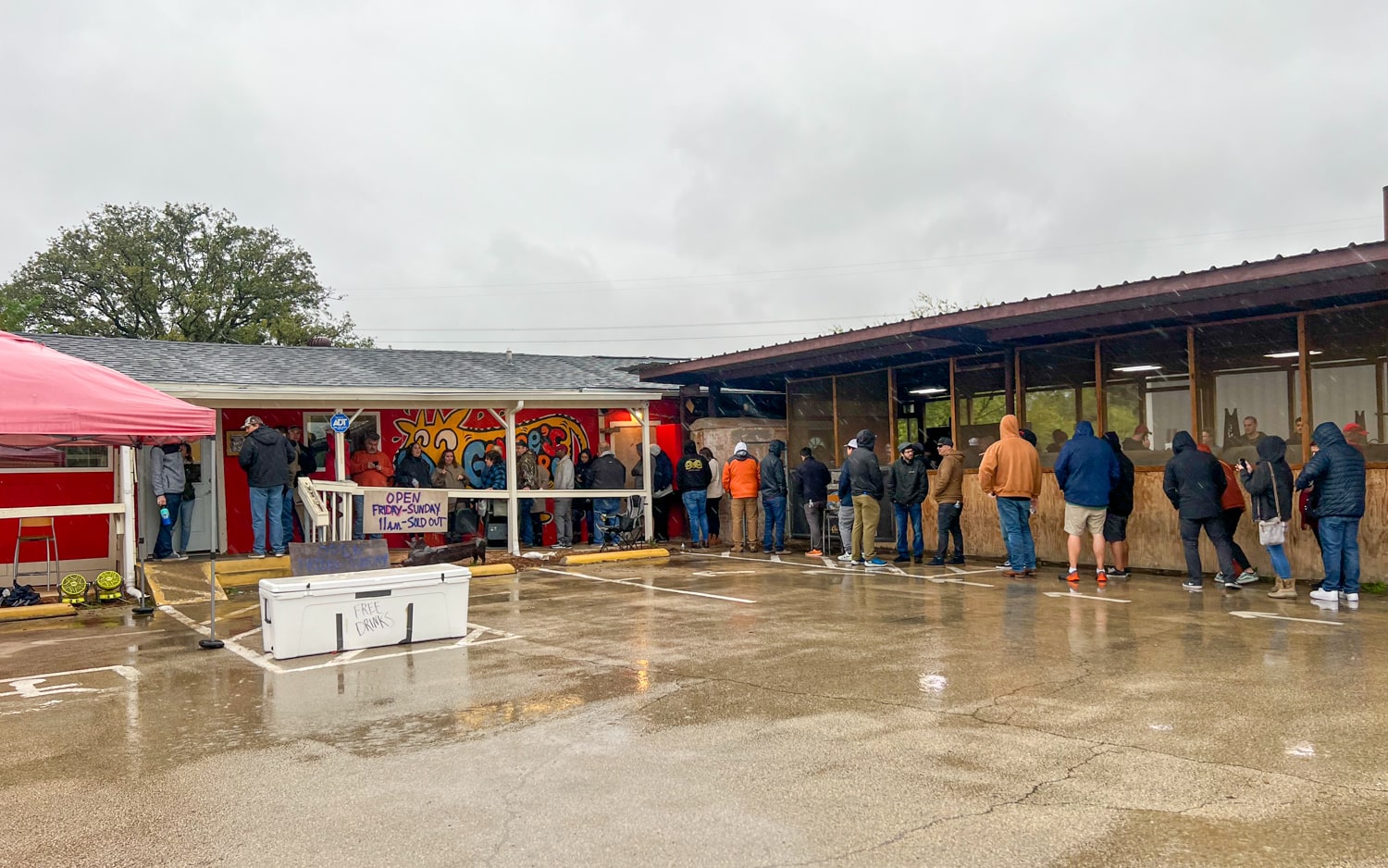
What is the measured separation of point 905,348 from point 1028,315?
2.45m

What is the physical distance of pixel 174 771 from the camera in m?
4.64

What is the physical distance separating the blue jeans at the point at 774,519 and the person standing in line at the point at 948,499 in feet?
9.07

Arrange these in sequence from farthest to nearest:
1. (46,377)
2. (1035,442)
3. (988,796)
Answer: (1035,442) → (46,377) → (988,796)


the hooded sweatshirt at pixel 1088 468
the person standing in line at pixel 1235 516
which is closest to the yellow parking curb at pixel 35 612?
the hooded sweatshirt at pixel 1088 468

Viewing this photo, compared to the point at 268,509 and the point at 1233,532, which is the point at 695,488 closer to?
the point at 268,509

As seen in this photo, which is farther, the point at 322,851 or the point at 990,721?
the point at 990,721

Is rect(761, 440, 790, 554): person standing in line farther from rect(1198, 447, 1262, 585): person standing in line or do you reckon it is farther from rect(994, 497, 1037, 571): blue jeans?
rect(1198, 447, 1262, 585): person standing in line

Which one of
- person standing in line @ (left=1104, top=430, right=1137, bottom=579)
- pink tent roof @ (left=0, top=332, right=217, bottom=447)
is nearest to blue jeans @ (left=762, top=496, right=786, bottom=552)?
person standing in line @ (left=1104, top=430, right=1137, bottom=579)

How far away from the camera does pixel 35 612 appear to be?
9961 mm

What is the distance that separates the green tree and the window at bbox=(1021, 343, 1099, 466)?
2935cm

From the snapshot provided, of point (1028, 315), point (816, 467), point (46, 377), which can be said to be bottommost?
point (816, 467)

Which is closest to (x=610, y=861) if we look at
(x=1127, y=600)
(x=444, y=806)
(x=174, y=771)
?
(x=444, y=806)

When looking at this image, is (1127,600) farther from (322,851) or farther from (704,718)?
(322,851)

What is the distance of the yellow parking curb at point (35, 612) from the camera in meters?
9.80
